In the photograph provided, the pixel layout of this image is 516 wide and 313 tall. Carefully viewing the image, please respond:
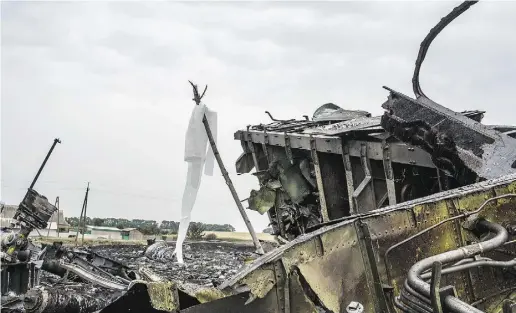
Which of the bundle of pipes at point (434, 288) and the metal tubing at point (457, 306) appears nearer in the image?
the metal tubing at point (457, 306)

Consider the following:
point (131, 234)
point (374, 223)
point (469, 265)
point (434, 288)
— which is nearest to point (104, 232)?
point (131, 234)

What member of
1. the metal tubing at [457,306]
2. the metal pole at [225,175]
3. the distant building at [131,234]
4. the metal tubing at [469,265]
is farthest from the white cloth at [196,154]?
the distant building at [131,234]

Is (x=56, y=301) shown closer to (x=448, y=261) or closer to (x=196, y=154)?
(x=196, y=154)

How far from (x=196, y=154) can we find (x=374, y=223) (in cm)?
491

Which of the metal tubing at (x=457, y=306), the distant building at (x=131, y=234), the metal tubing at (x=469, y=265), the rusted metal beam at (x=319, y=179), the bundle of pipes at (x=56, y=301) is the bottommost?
the bundle of pipes at (x=56, y=301)

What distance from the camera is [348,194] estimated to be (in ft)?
28.4

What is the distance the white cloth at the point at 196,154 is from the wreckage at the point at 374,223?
62.7 inches

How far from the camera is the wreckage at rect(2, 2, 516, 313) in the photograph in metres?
3.62

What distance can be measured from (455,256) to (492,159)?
131 inches

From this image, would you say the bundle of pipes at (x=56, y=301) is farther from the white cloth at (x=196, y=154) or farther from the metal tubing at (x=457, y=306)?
the metal tubing at (x=457, y=306)

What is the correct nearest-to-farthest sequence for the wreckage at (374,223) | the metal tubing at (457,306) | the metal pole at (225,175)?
the metal tubing at (457,306) < the wreckage at (374,223) < the metal pole at (225,175)

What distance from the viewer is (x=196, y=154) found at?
859 cm

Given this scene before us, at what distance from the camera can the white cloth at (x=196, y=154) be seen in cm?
857

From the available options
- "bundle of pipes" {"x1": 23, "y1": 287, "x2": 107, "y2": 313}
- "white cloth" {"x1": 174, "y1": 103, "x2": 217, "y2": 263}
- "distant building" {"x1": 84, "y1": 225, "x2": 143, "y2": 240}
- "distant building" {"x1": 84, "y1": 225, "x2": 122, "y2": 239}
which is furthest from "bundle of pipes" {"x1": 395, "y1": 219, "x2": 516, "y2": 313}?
"distant building" {"x1": 84, "y1": 225, "x2": 122, "y2": 239}
